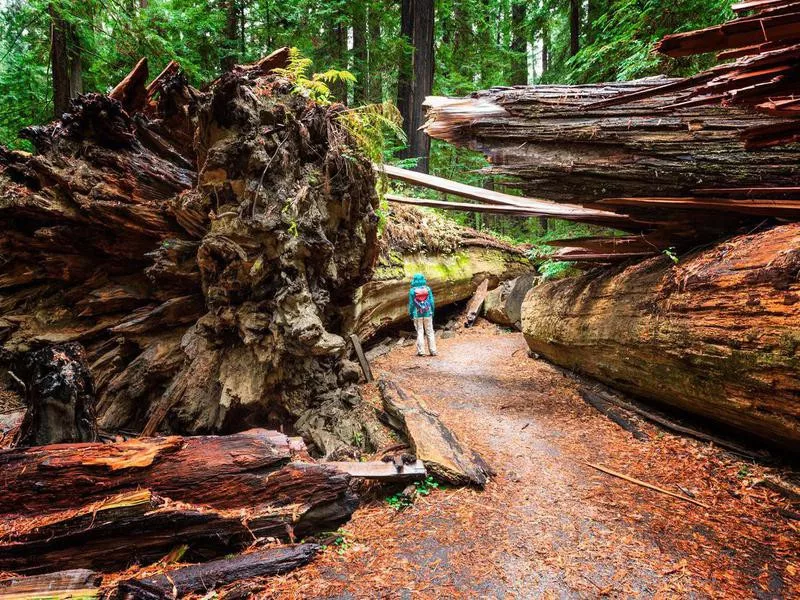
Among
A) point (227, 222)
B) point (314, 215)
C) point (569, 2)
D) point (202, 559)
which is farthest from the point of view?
point (569, 2)

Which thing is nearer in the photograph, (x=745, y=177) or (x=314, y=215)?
(x=745, y=177)

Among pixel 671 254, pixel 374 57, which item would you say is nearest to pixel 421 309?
pixel 671 254

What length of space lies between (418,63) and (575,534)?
12.4 m

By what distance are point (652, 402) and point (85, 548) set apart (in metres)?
6.60

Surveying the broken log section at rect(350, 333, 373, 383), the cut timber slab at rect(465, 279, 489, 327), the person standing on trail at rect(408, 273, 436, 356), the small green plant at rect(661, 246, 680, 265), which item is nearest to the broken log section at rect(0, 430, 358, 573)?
the broken log section at rect(350, 333, 373, 383)

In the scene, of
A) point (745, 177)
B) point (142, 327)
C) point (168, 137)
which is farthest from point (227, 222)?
point (745, 177)

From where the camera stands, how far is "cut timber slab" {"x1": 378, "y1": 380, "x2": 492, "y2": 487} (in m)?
3.94

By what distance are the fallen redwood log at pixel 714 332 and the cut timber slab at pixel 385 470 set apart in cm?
327

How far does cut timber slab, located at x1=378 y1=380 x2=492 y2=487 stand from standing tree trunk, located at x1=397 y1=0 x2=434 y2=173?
8019 mm

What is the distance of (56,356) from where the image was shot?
12.3 ft

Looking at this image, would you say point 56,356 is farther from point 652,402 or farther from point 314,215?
point 652,402

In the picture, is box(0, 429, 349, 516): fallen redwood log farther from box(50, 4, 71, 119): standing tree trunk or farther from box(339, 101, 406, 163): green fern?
box(50, 4, 71, 119): standing tree trunk

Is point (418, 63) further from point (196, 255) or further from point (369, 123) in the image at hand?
point (196, 255)

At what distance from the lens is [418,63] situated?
1133 centimetres
